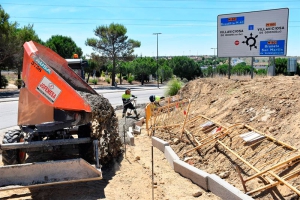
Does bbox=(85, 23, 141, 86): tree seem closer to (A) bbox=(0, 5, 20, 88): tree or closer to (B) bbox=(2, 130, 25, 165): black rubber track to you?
(A) bbox=(0, 5, 20, 88): tree

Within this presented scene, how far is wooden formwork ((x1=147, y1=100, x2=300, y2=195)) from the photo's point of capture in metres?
5.59

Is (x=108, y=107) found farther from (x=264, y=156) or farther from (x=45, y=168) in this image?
(x=264, y=156)

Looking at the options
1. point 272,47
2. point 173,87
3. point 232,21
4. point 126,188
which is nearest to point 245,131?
point 126,188

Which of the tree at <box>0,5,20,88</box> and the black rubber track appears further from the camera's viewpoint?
the tree at <box>0,5,20,88</box>

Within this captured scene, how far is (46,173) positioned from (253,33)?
13140mm

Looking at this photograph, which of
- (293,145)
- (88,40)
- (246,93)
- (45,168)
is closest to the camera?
(45,168)

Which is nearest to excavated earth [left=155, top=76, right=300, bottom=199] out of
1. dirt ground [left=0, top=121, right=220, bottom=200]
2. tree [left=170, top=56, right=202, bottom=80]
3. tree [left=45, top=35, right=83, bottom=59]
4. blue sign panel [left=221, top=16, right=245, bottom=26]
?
dirt ground [left=0, top=121, right=220, bottom=200]

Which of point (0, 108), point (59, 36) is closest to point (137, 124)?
point (0, 108)

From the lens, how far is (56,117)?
729cm

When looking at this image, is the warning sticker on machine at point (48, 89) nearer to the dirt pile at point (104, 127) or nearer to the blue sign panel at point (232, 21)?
the dirt pile at point (104, 127)

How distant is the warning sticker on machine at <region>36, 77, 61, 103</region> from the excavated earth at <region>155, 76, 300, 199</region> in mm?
3406

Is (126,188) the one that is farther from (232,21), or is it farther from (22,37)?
(22,37)

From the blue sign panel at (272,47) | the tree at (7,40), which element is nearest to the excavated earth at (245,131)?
the blue sign panel at (272,47)

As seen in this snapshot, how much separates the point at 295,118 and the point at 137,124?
7101 mm
